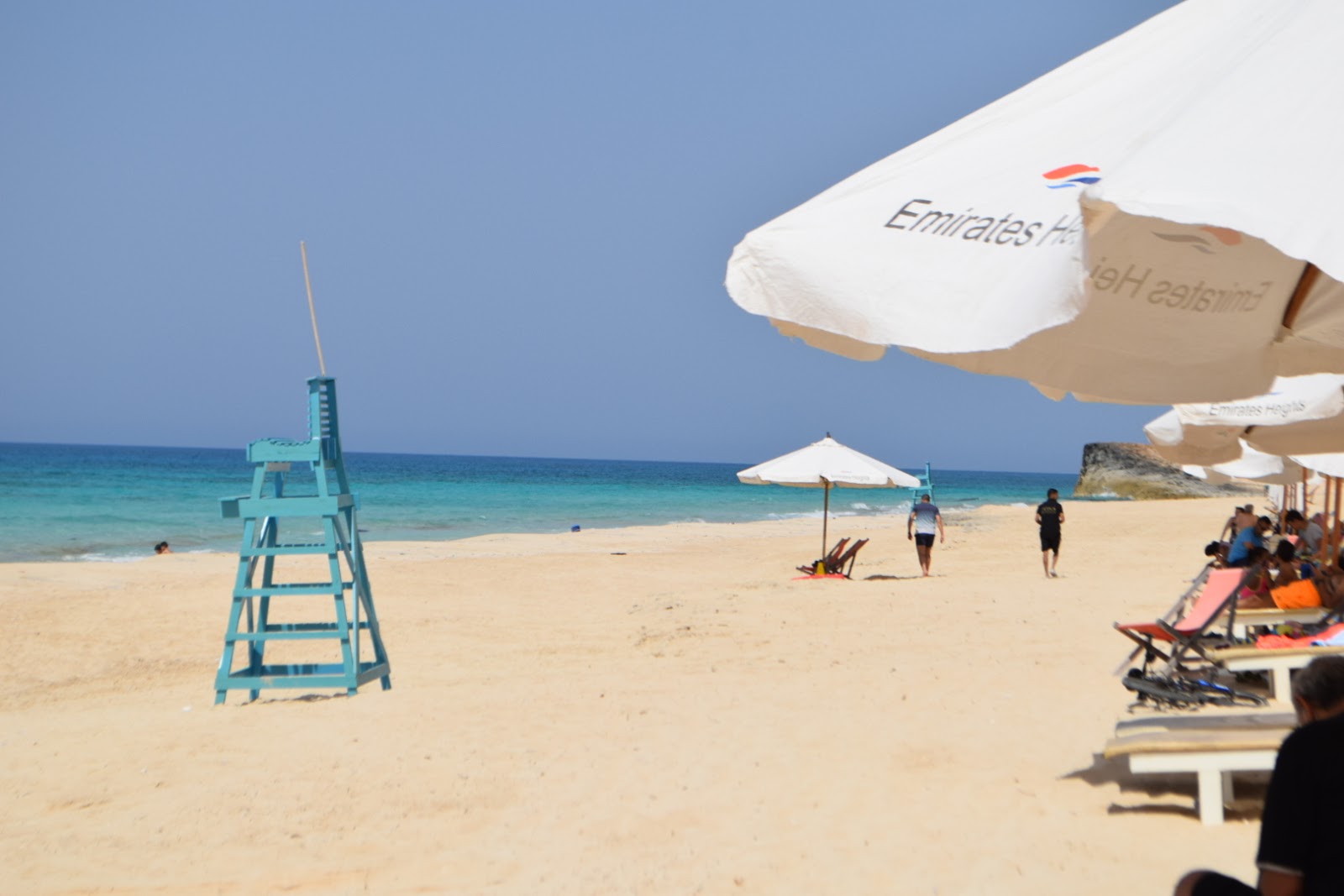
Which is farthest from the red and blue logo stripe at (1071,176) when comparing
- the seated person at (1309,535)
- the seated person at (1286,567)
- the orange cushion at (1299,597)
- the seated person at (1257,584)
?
the seated person at (1309,535)

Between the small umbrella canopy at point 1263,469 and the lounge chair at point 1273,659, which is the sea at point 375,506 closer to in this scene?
the small umbrella canopy at point 1263,469

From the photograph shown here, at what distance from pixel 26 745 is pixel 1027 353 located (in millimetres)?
6145

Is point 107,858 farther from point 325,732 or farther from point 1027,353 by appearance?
point 1027,353

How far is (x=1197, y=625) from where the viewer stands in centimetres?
675

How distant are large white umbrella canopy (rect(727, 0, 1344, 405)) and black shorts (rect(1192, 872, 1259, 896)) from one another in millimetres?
1160

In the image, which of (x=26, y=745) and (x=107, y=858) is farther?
(x=26, y=745)

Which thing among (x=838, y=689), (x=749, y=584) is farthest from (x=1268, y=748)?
(x=749, y=584)

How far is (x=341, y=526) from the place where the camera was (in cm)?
761

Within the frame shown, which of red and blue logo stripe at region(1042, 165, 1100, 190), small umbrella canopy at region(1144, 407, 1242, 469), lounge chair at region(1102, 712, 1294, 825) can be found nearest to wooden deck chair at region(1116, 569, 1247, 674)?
small umbrella canopy at region(1144, 407, 1242, 469)

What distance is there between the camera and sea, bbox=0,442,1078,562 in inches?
1130

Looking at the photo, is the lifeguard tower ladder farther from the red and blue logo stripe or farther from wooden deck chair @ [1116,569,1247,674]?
the red and blue logo stripe

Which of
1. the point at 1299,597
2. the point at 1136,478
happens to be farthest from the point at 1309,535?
the point at 1136,478

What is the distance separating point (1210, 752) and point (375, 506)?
138ft

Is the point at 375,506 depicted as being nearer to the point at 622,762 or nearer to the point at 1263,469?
the point at 1263,469
